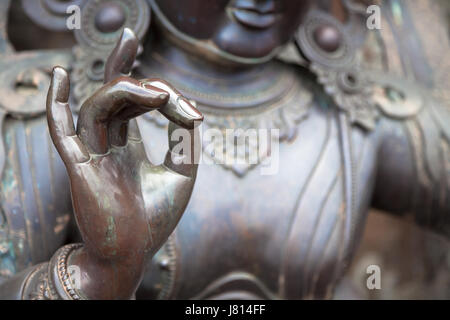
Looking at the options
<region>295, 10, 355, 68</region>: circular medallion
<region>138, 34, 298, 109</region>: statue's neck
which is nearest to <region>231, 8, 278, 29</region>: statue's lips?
<region>138, 34, 298, 109</region>: statue's neck

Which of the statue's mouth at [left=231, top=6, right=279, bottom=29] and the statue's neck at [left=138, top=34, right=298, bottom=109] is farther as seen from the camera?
the statue's neck at [left=138, top=34, right=298, bottom=109]

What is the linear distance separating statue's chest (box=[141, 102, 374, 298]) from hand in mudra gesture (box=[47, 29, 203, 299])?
277 millimetres

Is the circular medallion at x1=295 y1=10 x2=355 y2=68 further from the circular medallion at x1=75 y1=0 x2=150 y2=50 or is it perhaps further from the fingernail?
the fingernail

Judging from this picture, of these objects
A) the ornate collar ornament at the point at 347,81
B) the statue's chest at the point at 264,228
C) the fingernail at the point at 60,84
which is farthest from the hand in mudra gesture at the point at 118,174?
the ornate collar ornament at the point at 347,81

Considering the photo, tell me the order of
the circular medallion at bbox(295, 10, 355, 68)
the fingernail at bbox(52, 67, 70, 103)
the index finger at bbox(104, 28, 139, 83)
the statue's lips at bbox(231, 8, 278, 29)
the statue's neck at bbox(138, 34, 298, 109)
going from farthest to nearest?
the circular medallion at bbox(295, 10, 355, 68) < the statue's neck at bbox(138, 34, 298, 109) < the statue's lips at bbox(231, 8, 278, 29) < the index finger at bbox(104, 28, 139, 83) < the fingernail at bbox(52, 67, 70, 103)

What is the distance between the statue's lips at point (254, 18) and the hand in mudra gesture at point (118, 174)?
1.15ft

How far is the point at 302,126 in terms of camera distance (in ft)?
4.98

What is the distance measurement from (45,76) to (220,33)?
395 mm

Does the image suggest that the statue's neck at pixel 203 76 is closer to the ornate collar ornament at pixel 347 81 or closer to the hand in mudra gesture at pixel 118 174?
the ornate collar ornament at pixel 347 81

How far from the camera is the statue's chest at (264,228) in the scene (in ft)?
4.48

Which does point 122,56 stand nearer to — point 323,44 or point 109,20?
point 109,20

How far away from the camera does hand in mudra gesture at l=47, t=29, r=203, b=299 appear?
97cm

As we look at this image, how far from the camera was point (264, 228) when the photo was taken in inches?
55.2

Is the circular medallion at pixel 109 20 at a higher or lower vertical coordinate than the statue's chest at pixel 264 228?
higher
